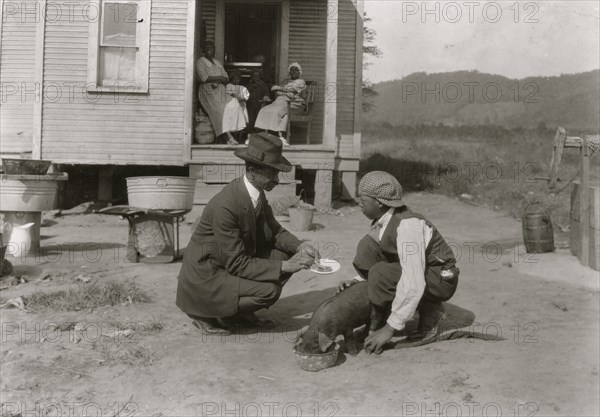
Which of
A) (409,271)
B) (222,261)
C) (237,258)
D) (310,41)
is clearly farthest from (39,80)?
(409,271)

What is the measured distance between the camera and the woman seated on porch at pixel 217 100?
42.0 feet

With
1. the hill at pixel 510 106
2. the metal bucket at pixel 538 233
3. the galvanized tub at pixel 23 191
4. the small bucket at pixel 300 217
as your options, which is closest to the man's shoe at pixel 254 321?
the galvanized tub at pixel 23 191

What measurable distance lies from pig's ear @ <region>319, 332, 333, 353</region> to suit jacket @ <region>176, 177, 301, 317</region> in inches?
26.9

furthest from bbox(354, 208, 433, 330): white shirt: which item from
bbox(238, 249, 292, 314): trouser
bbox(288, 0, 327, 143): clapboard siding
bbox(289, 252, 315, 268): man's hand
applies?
bbox(288, 0, 327, 143): clapboard siding

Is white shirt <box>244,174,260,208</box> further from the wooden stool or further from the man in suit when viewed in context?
the wooden stool

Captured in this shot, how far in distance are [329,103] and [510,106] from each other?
58175 millimetres

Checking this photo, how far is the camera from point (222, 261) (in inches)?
208

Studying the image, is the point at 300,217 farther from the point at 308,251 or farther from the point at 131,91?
the point at 308,251

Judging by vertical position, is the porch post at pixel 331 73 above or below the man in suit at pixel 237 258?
above

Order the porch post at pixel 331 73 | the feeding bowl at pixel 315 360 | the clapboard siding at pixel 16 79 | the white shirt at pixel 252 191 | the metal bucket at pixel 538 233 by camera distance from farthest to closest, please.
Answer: the clapboard siding at pixel 16 79
the porch post at pixel 331 73
the metal bucket at pixel 538 233
the white shirt at pixel 252 191
the feeding bowl at pixel 315 360

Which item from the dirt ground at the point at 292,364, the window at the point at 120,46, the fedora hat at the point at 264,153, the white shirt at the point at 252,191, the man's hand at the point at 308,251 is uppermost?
the window at the point at 120,46

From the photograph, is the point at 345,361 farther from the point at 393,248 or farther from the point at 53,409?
the point at 53,409

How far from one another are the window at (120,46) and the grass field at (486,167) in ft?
24.7

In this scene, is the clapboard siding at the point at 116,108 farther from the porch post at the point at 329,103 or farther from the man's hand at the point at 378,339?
the man's hand at the point at 378,339
